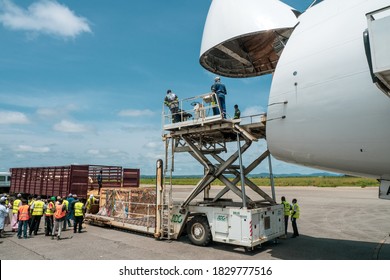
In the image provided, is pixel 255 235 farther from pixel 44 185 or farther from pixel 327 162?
pixel 44 185

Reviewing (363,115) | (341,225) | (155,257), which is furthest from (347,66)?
(341,225)

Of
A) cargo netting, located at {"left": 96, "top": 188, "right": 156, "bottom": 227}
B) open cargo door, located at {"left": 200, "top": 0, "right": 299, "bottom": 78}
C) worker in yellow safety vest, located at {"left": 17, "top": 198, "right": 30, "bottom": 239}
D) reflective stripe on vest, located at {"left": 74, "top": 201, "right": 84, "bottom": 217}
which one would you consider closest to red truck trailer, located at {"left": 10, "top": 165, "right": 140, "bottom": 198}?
cargo netting, located at {"left": 96, "top": 188, "right": 156, "bottom": 227}

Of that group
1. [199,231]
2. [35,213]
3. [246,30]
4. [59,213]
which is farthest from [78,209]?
[246,30]

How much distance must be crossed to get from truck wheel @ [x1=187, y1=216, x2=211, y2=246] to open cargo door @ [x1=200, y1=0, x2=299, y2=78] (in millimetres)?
6633

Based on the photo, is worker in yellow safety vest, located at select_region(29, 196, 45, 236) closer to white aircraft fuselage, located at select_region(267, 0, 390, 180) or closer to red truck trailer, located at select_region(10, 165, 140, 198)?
red truck trailer, located at select_region(10, 165, 140, 198)

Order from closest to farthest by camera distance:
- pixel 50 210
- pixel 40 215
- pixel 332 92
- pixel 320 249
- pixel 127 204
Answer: pixel 332 92, pixel 320 249, pixel 50 210, pixel 40 215, pixel 127 204

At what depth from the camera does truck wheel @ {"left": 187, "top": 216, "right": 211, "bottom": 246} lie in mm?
11306

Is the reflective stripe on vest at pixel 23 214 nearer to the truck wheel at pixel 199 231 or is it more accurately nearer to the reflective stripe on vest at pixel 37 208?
the reflective stripe on vest at pixel 37 208

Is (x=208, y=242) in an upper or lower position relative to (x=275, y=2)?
lower

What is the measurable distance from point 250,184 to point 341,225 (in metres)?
Answer: 7.61

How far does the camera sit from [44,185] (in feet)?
71.6

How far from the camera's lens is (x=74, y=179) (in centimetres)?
1884

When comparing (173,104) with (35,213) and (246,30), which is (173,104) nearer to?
(246,30)

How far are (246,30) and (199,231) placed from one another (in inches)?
304
